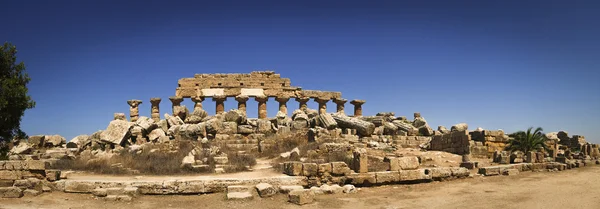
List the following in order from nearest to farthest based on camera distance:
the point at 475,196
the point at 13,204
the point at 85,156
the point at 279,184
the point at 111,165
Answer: the point at 13,204 → the point at 475,196 → the point at 279,184 → the point at 111,165 → the point at 85,156

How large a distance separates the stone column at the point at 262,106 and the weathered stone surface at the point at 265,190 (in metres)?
18.7

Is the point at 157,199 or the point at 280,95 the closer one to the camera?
the point at 157,199

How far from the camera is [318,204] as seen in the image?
8.65m

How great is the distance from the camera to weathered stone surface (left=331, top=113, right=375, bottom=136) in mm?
20109

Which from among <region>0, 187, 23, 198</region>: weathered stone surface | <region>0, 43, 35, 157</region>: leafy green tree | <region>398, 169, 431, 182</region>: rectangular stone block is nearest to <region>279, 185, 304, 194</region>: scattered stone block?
<region>398, 169, 431, 182</region>: rectangular stone block

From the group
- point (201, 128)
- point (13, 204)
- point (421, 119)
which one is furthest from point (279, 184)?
point (421, 119)

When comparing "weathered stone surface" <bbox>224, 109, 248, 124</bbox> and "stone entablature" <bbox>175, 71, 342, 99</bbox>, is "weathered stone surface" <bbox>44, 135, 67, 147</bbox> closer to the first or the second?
"stone entablature" <bbox>175, 71, 342, 99</bbox>

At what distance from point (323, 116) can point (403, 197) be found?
11.7m

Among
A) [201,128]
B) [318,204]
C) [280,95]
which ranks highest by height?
[280,95]

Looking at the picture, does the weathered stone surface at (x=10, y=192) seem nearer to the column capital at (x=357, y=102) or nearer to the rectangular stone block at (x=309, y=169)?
the rectangular stone block at (x=309, y=169)

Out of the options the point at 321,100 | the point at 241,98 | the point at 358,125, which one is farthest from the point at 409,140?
the point at 241,98

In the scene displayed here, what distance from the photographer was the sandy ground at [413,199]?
8.41 m

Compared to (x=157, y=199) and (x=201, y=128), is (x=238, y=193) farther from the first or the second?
(x=201, y=128)

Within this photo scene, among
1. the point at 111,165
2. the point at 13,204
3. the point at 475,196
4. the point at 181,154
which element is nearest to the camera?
the point at 13,204
